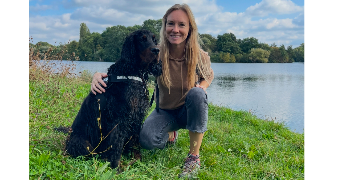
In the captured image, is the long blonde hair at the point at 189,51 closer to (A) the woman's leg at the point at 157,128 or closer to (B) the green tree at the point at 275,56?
(A) the woman's leg at the point at 157,128

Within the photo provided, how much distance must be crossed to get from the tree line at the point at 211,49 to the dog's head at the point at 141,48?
2.19 feet

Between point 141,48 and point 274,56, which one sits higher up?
point 274,56

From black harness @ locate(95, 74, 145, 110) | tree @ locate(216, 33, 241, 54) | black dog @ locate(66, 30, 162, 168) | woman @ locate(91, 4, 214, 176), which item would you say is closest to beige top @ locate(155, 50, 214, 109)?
woman @ locate(91, 4, 214, 176)

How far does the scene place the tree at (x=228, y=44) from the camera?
8633 mm

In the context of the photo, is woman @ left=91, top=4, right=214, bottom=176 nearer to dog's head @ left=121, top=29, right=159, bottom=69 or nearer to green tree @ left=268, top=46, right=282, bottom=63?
dog's head @ left=121, top=29, right=159, bottom=69

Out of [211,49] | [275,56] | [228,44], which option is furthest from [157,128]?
[275,56]

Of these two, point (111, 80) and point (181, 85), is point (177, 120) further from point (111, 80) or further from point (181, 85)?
point (111, 80)

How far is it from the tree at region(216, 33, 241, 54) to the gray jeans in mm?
6045

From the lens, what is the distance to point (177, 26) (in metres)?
2.48

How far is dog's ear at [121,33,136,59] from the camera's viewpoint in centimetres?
227

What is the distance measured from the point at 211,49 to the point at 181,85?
532 cm

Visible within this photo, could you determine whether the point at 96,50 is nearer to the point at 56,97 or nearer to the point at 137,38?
the point at 56,97
